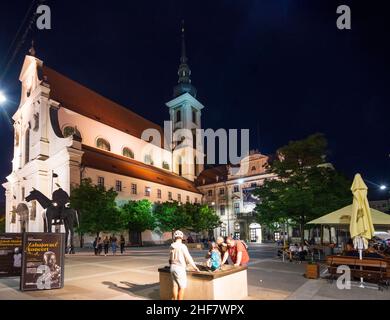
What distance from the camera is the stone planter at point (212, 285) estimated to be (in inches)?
281

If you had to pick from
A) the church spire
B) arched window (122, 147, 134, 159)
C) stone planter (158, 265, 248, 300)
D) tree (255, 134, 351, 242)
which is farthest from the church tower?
stone planter (158, 265, 248, 300)

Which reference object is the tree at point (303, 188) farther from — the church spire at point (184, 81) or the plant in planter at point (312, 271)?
the church spire at point (184, 81)

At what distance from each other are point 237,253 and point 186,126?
2155 inches

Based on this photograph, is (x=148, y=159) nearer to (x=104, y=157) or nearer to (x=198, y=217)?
(x=104, y=157)

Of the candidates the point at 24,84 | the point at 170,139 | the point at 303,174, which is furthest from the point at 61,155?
the point at 170,139

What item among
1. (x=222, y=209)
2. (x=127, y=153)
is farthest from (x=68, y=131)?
(x=222, y=209)

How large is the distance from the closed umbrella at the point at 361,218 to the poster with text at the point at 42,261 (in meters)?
9.74

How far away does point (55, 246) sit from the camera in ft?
A: 32.4

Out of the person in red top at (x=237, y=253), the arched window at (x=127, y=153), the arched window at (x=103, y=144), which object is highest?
the arched window at (x=103, y=144)

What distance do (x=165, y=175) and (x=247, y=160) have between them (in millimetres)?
13955

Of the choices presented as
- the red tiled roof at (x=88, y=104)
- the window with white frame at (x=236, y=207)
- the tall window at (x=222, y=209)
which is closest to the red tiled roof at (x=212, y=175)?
the tall window at (x=222, y=209)

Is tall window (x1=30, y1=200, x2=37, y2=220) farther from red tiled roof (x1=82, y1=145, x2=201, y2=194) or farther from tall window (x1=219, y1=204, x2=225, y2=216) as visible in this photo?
tall window (x1=219, y1=204, x2=225, y2=216)

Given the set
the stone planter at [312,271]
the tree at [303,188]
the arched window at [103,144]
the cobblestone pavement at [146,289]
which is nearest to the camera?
the cobblestone pavement at [146,289]
